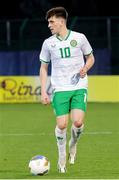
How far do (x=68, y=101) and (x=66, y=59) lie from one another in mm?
570

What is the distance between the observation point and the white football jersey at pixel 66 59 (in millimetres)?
10008

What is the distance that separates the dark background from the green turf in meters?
11.0

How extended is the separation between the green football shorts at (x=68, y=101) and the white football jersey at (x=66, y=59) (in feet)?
0.22

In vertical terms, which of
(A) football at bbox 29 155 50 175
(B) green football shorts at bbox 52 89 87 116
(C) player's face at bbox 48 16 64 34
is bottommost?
(A) football at bbox 29 155 50 175

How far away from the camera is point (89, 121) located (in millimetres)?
18938

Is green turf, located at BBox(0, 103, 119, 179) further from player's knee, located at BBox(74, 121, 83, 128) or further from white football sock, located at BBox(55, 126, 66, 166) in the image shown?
player's knee, located at BBox(74, 121, 83, 128)

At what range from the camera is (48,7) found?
111 ft

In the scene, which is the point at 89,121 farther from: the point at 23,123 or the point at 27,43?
the point at 27,43

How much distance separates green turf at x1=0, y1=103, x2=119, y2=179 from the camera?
33.5 ft

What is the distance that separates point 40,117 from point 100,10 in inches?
604

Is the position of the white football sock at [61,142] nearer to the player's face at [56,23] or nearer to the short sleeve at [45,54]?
the short sleeve at [45,54]

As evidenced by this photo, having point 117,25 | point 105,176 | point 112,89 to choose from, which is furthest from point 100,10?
point 105,176

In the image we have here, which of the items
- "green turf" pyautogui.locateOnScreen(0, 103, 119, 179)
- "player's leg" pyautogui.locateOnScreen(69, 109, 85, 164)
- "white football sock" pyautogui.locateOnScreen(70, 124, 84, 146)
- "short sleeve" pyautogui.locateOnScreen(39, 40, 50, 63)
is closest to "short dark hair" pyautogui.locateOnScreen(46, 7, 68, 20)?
"short sleeve" pyautogui.locateOnScreen(39, 40, 50, 63)

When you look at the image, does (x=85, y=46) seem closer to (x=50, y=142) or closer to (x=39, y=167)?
(x=39, y=167)
